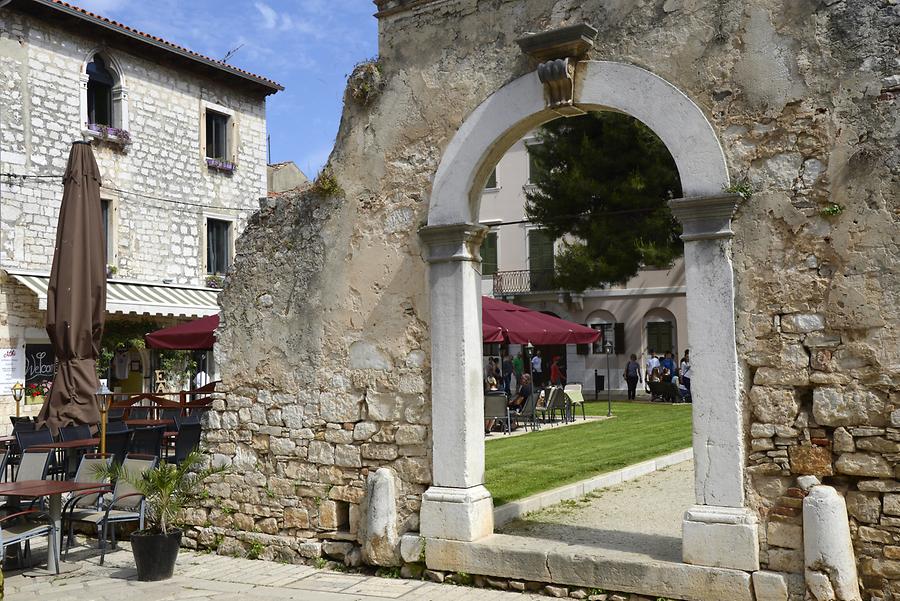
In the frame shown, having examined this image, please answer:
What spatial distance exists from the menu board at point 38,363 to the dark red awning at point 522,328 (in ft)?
29.6

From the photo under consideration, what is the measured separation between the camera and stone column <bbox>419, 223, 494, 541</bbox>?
6.30 metres

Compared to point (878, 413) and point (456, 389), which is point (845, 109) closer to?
point (878, 413)

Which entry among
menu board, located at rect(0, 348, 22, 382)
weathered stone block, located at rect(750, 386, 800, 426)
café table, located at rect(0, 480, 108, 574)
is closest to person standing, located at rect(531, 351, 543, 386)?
menu board, located at rect(0, 348, 22, 382)

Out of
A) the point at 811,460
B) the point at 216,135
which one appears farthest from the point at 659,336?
the point at 811,460

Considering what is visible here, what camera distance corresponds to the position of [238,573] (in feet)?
22.0

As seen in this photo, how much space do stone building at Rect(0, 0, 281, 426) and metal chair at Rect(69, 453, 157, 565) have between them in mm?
9722

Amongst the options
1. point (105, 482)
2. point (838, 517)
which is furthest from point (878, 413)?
point (105, 482)

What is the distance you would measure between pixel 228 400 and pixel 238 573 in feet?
5.15

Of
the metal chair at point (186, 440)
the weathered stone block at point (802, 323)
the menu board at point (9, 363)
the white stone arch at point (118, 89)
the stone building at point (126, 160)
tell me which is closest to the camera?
the weathered stone block at point (802, 323)

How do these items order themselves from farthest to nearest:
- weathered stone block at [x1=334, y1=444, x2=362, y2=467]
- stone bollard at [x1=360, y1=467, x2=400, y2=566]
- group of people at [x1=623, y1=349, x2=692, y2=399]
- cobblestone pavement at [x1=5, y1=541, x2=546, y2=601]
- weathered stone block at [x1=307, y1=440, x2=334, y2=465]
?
group of people at [x1=623, y1=349, x2=692, y2=399], weathered stone block at [x1=307, y1=440, x2=334, y2=465], weathered stone block at [x1=334, y1=444, x2=362, y2=467], stone bollard at [x1=360, y1=467, x2=400, y2=566], cobblestone pavement at [x1=5, y1=541, x2=546, y2=601]

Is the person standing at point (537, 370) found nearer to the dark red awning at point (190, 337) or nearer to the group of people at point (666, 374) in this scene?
the group of people at point (666, 374)

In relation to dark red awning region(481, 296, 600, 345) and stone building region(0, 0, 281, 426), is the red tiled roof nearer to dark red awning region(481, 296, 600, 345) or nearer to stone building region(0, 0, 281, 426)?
stone building region(0, 0, 281, 426)

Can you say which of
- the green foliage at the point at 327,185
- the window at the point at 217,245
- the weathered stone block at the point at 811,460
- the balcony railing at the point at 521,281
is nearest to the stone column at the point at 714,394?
the weathered stone block at the point at 811,460

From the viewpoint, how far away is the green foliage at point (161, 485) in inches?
258
